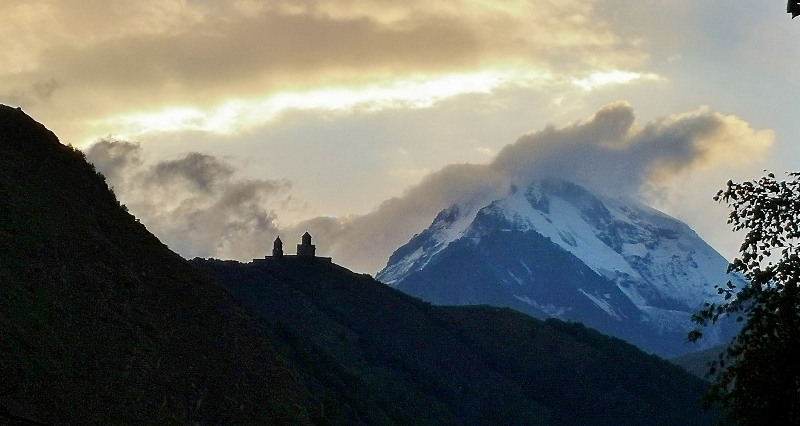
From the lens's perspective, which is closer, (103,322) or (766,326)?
(766,326)

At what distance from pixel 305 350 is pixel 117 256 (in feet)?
237

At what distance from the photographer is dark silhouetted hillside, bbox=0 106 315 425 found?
64.9m

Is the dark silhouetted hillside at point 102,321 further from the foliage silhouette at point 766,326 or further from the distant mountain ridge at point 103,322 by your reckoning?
the foliage silhouette at point 766,326

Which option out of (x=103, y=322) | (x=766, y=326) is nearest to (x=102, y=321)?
(x=103, y=322)

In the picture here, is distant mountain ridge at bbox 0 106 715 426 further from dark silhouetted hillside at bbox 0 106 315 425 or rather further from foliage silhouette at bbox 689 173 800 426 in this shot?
foliage silhouette at bbox 689 173 800 426

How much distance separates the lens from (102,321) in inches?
2945

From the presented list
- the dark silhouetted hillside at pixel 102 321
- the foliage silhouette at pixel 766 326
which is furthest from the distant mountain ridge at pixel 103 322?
the foliage silhouette at pixel 766 326

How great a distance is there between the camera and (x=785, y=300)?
85.8 ft

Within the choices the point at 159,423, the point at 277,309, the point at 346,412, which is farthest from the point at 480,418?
the point at 159,423

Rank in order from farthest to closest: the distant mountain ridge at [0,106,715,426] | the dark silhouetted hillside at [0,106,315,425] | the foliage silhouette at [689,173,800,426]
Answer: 1. the dark silhouetted hillside at [0,106,315,425]
2. the distant mountain ridge at [0,106,715,426]
3. the foliage silhouette at [689,173,800,426]

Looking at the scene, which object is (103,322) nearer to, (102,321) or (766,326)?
(102,321)

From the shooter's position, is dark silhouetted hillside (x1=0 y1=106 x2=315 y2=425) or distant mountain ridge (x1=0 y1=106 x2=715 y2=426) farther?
dark silhouetted hillside (x1=0 y1=106 x2=315 y2=425)

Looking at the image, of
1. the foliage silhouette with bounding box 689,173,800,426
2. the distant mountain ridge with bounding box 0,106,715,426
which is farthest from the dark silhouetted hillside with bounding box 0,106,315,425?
the foliage silhouette with bounding box 689,173,800,426

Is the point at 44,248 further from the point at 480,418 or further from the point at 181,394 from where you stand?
the point at 480,418
